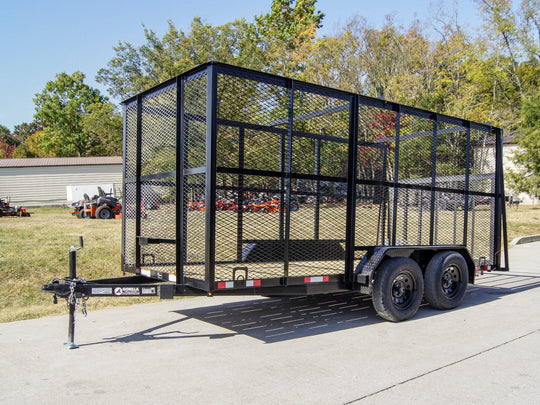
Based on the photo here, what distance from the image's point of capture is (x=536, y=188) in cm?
2602

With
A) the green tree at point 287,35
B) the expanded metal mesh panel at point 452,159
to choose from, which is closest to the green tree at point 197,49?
the green tree at point 287,35

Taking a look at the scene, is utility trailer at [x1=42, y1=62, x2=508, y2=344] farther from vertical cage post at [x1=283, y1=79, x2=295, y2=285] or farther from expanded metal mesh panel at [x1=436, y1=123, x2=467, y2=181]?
expanded metal mesh panel at [x1=436, y1=123, x2=467, y2=181]

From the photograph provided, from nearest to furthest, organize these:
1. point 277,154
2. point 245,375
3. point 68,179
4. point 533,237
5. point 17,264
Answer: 1. point 245,375
2. point 277,154
3. point 17,264
4. point 533,237
5. point 68,179

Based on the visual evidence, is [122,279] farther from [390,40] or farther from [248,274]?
[390,40]

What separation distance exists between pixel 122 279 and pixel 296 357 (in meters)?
2.44

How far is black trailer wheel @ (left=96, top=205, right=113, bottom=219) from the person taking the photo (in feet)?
77.7

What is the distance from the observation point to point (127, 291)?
17.0ft

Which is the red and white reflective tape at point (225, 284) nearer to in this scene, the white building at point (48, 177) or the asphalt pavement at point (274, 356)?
the asphalt pavement at point (274, 356)

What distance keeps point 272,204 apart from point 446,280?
286 centimetres

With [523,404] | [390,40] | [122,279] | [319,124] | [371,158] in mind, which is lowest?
[523,404]

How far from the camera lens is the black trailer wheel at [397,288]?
622 centimetres

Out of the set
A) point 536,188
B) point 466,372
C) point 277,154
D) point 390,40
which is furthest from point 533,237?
point 466,372

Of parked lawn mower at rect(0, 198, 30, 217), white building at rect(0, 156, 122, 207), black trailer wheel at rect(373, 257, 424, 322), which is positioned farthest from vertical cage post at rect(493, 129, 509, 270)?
white building at rect(0, 156, 122, 207)

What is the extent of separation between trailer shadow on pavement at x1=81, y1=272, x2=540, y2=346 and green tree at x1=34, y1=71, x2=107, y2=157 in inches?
1988
